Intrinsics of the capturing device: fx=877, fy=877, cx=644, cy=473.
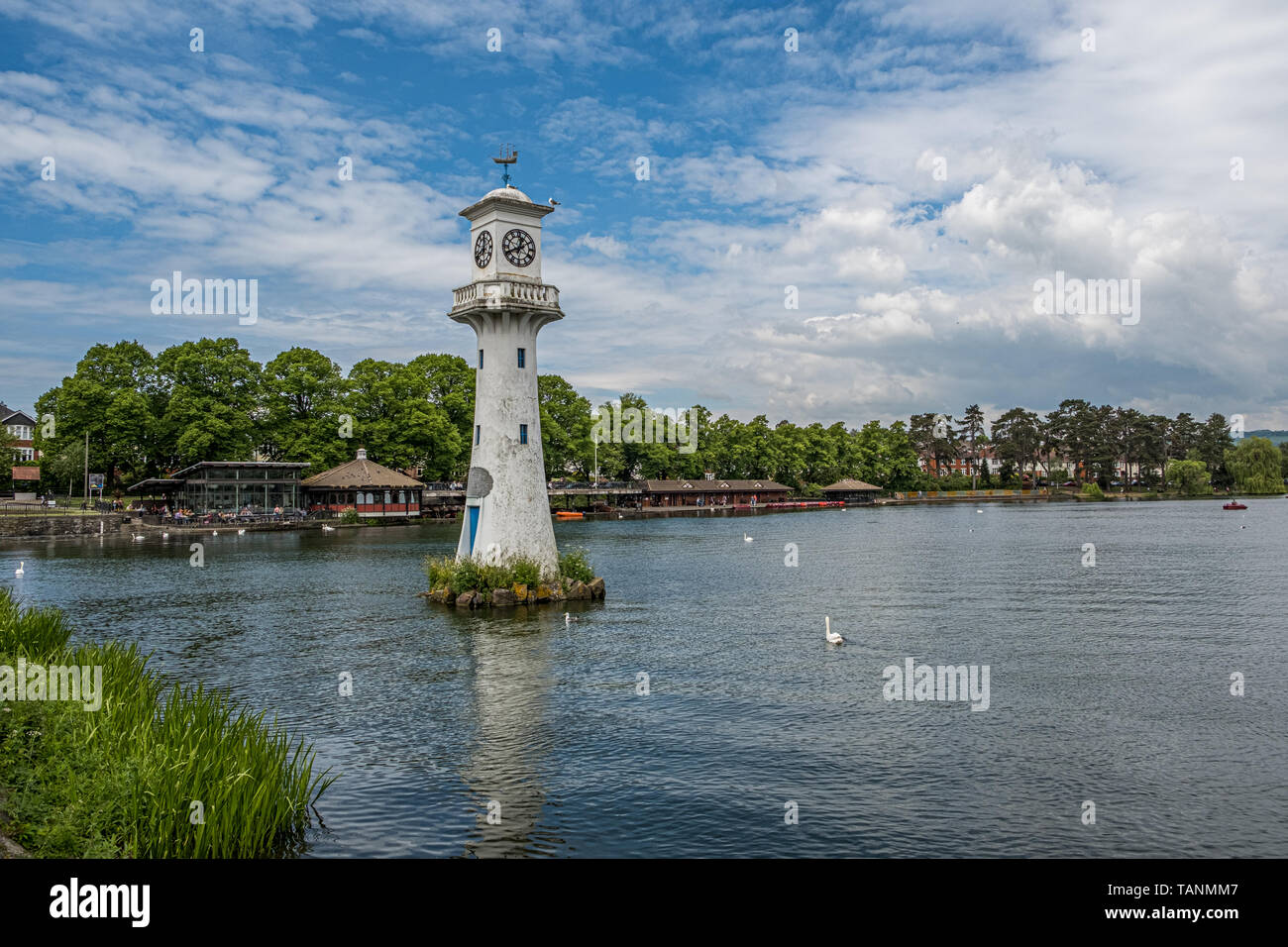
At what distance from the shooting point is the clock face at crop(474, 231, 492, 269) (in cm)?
3909

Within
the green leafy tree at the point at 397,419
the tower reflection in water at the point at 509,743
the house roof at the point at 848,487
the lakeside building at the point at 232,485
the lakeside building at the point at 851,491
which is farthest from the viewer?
the lakeside building at the point at 851,491

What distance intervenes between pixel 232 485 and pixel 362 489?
14.3m

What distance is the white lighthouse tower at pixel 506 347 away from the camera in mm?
38656

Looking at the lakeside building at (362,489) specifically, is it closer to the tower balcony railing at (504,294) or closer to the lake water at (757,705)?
the lake water at (757,705)

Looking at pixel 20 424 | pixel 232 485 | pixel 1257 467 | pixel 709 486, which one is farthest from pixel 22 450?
pixel 1257 467

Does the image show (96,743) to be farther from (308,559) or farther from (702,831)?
(308,559)

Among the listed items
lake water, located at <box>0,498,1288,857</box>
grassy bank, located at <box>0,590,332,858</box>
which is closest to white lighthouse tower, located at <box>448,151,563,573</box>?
lake water, located at <box>0,498,1288,857</box>

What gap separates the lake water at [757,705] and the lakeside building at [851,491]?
11514cm

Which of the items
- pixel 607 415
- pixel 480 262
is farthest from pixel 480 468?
pixel 607 415

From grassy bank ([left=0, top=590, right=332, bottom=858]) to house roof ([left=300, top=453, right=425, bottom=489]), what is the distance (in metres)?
89.2

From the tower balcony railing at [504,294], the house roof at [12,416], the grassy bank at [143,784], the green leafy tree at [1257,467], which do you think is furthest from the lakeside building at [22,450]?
the green leafy tree at [1257,467]

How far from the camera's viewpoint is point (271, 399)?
10488 cm

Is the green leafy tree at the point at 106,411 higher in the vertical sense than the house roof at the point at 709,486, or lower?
higher
